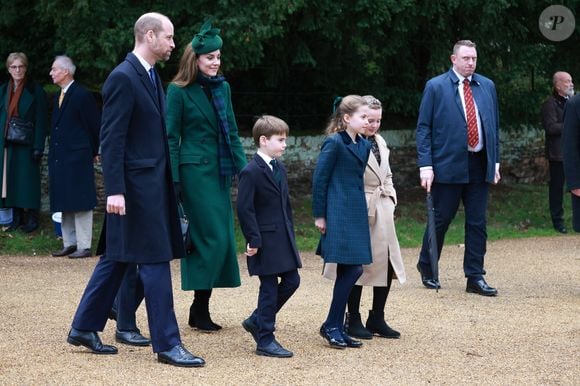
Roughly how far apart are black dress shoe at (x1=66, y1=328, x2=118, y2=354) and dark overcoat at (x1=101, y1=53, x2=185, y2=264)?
528 millimetres

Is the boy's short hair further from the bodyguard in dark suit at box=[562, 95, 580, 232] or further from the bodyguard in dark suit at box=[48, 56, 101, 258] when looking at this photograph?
the bodyguard in dark suit at box=[48, 56, 101, 258]

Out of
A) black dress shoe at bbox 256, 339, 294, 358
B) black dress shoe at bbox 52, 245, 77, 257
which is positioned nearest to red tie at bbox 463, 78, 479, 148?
black dress shoe at bbox 256, 339, 294, 358

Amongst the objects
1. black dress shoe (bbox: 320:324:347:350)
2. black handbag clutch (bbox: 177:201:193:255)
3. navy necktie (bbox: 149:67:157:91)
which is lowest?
black dress shoe (bbox: 320:324:347:350)

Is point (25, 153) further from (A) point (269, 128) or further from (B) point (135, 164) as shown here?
(B) point (135, 164)

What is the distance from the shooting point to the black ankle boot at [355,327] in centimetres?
779

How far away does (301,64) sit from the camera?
1578 cm

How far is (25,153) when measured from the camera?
12992 millimetres

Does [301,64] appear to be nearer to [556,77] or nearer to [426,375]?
[556,77]

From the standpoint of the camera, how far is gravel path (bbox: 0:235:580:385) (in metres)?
6.61

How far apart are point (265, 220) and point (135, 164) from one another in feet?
3.09

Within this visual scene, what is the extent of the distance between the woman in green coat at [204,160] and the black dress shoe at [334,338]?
84 centimetres

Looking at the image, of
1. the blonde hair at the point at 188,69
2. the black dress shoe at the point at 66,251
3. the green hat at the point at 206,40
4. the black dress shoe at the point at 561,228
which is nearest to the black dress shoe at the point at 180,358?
the blonde hair at the point at 188,69

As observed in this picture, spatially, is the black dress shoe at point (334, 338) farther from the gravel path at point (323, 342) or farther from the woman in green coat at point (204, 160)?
the woman in green coat at point (204, 160)

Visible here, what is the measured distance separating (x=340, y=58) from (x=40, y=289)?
689 centimetres
